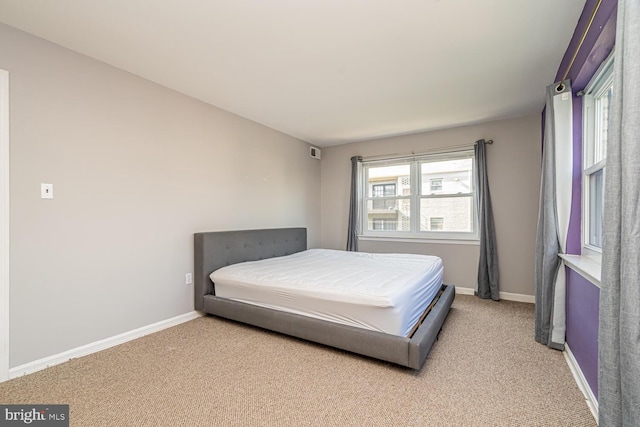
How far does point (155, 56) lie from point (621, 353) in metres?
3.28

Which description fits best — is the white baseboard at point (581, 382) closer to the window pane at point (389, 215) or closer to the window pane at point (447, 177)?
the window pane at point (447, 177)

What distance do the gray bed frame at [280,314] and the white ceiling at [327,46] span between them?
1673 mm

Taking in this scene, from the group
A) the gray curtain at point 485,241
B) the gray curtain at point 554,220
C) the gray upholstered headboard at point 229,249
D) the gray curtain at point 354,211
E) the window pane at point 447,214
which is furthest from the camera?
the gray curtain at point 354,211

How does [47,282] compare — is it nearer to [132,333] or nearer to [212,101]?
[132,333]

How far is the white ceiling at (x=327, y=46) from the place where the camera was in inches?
72.0

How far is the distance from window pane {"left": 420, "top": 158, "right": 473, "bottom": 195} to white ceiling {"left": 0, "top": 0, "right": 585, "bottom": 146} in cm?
108

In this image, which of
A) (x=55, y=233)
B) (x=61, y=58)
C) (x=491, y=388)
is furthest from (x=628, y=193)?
(x=61, y=58)

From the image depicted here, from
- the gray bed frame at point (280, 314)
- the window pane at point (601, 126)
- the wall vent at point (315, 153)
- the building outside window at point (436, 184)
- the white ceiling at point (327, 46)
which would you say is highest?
the white ceiling at point (327, 46)

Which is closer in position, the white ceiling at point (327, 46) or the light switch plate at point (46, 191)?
the white ceiling at point (327, 46)

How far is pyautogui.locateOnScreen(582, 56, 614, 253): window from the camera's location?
208cm

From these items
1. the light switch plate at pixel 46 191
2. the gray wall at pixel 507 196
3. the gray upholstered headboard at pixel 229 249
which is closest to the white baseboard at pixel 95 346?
the gray upholstered headboard at pixel 229 249

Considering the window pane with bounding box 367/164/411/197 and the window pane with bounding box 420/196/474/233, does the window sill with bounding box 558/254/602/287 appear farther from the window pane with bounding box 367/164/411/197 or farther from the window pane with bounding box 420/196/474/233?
the window pane with bounding box 367/164/411/197

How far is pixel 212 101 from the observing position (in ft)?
10.8

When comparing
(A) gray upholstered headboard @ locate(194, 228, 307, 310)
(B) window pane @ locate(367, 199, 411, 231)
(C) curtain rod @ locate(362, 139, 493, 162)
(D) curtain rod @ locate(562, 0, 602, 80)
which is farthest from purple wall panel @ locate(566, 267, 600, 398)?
(A) gray upholstered headboard @ locate(194, 228, 307, 310)
